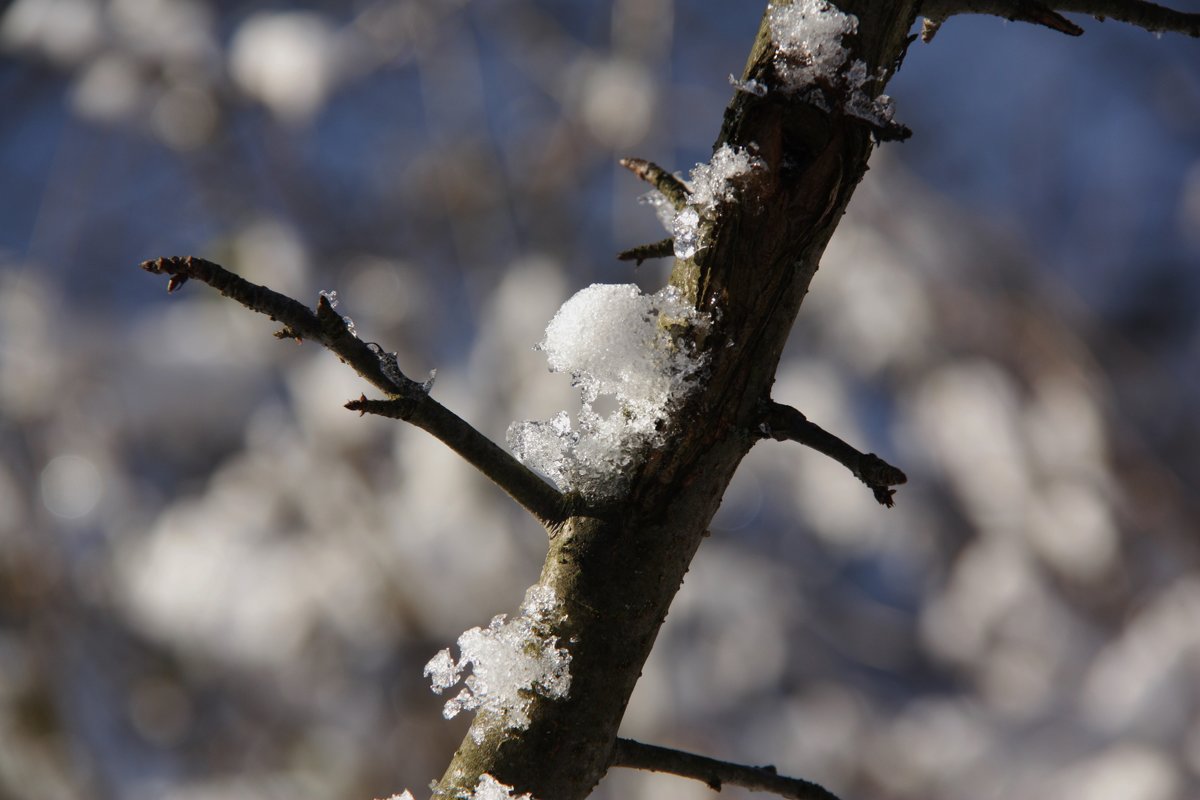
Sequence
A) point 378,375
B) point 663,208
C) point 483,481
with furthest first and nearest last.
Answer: point 483,481
point 663,208
point 378,375

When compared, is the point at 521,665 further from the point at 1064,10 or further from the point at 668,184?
the point at 1064,10

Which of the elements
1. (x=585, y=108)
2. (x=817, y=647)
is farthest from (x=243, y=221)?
(x=817, y=647)

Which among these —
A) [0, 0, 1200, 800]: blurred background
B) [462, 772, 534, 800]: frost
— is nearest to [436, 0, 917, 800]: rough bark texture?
[462, 772, 534, 800]: frost

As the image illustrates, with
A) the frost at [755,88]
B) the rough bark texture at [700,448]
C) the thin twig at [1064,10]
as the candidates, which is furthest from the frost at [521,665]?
the thin twig at [1064,10]

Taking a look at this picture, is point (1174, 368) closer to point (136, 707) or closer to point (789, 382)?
point (789, 382)

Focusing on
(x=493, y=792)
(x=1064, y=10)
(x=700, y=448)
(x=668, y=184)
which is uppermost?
(x=1064, y=10)

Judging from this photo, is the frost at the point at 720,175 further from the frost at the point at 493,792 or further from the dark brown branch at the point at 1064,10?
the frost at the point at 493,792

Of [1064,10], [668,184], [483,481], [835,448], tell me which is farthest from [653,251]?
[483,481]
